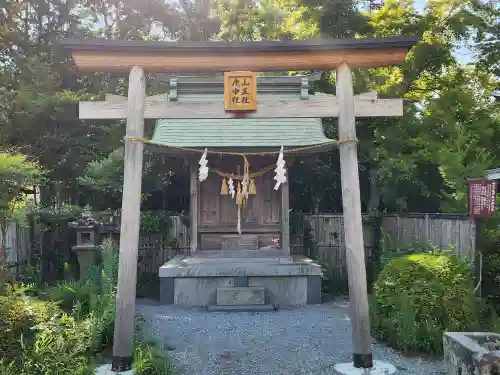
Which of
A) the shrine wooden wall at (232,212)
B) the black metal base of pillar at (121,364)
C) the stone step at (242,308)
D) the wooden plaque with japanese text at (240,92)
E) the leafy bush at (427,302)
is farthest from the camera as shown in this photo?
the shrine wooden wall at (232,212)

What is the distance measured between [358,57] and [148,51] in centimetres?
268

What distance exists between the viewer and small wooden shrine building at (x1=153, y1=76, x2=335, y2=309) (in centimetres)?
1016

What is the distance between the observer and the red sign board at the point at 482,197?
687 centimetres

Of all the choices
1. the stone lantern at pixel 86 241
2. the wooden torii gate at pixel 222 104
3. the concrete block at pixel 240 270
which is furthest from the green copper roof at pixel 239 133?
the wooden torii gate at pixel 222 104

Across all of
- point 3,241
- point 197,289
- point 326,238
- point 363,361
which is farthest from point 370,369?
point 326,238

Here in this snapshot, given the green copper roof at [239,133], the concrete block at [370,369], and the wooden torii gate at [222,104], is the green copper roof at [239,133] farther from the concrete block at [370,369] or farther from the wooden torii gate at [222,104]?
the concrete block at [370,369]

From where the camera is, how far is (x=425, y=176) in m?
14.4

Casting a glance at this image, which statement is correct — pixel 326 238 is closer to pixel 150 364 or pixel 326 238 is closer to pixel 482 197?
pixel 482 197

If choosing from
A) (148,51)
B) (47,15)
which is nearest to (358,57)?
(148,51)

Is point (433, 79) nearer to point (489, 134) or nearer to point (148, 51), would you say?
point (489, 134)

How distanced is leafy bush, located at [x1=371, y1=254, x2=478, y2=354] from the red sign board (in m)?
0.85

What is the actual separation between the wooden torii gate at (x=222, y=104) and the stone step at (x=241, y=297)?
414 centimetres

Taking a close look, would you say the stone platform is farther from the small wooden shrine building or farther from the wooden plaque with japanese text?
the wooden plaque with japanese text

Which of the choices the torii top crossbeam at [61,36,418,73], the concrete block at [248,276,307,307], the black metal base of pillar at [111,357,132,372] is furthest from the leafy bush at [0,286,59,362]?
the concrete block at [248,276,307,307]
